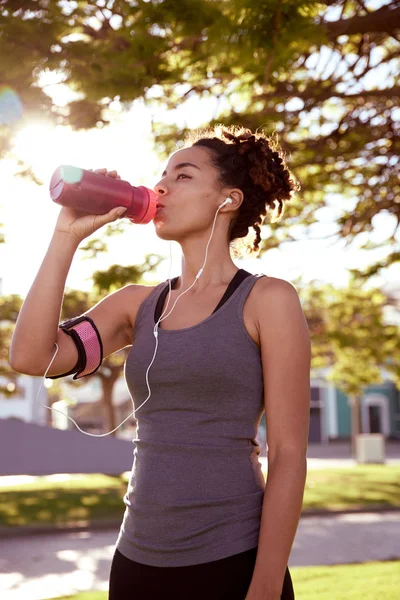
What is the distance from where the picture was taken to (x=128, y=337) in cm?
273

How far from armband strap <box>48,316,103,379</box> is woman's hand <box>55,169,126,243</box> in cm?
29

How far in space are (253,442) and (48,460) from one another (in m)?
9.39

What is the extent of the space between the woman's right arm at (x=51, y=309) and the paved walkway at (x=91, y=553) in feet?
18.7

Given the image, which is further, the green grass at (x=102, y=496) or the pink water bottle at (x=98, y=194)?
the green grass at (x=102, y=496)

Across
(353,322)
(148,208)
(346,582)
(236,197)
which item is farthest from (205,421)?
(353,322)

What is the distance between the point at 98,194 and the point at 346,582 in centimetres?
631

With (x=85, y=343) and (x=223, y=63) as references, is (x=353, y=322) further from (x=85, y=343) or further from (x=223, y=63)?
(x=85, y=343)

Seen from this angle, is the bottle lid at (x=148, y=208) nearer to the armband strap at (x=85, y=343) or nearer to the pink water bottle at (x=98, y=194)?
the pink water bottle at (x=98, y=194)

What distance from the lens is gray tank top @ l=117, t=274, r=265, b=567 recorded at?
2158 mm

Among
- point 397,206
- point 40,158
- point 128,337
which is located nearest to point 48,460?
point 40,158

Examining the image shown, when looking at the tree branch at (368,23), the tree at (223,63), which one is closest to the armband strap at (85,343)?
the tree at (223,63)

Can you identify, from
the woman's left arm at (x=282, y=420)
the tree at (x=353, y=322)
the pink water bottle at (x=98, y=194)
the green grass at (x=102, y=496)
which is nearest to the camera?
the woman's left arm at (x=282, y=420)

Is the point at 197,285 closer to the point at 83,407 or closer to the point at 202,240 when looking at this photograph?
the point at 202,240

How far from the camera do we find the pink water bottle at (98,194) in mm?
2350
